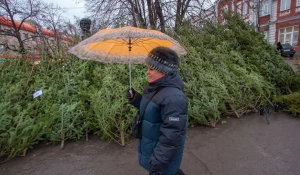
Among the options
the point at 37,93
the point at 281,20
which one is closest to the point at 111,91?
the point at 37,93

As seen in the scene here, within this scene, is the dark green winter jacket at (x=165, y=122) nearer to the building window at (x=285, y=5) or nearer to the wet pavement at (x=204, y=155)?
the wet pavement at (x=204, y=155)

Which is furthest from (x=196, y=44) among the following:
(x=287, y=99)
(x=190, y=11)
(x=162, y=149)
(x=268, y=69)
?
(x=162, y=149)

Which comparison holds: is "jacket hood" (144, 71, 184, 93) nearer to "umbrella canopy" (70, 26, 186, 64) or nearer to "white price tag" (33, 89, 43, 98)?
"umbrella canopy" (70, 26, 186, 64)

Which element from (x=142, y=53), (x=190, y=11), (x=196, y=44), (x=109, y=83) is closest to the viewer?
(x=142, y=53)

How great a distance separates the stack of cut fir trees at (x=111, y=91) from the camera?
317 cm

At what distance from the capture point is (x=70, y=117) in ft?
10.8

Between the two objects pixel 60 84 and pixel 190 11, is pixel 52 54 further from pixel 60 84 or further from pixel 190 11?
pixel 190 11

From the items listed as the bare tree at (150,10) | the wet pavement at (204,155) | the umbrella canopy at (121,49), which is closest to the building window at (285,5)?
the bare tree at (150,10)

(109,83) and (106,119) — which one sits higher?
(109,83)

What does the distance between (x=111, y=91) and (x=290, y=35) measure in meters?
27.7

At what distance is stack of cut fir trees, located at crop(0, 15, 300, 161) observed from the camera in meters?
3.17

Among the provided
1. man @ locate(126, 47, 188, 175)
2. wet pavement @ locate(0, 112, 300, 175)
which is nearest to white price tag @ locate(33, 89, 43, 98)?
wet pavement @ locate(0, 112, 300, 175)

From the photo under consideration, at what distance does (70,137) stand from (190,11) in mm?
7923

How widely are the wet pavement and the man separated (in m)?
1.17
